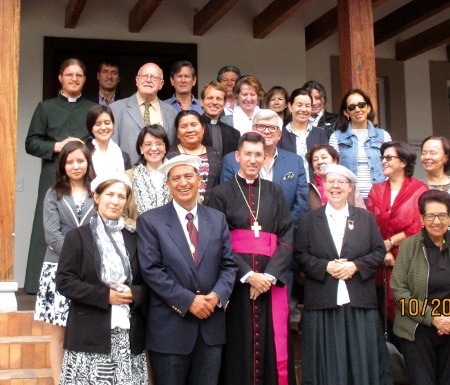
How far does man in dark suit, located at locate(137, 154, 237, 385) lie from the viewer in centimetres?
415

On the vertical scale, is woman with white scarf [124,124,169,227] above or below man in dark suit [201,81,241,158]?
below

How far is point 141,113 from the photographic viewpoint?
5.83 metres

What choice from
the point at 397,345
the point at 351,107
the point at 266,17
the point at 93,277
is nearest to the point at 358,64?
the point at 351,107

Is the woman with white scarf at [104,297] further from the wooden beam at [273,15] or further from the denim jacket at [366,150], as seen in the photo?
the wooden beam at [273,15]

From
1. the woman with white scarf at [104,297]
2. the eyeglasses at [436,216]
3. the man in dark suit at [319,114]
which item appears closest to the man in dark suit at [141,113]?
the man in dark suit at [319,114]

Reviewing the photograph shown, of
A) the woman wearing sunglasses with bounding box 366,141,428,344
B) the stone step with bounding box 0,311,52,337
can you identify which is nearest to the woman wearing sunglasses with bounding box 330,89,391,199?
the woman wearing sunglasses with bounding box 366,141,428,344

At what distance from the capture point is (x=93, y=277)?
4070 millimetres

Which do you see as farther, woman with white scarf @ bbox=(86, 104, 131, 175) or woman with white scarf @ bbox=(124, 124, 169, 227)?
woman with white scarf @ bbox=(86, 104, 131, 175)

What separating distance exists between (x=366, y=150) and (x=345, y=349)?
1.82 metres

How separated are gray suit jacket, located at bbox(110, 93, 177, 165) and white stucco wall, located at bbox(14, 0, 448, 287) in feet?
8.32

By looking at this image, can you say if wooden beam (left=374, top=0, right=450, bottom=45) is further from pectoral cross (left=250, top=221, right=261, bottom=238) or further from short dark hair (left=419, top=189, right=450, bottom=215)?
pectoral cross (left=250, top=221, right=261, bottom=238)

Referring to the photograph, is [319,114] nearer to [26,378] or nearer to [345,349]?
[345,349]

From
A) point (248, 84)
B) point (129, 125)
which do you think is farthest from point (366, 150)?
point (129, 125)
